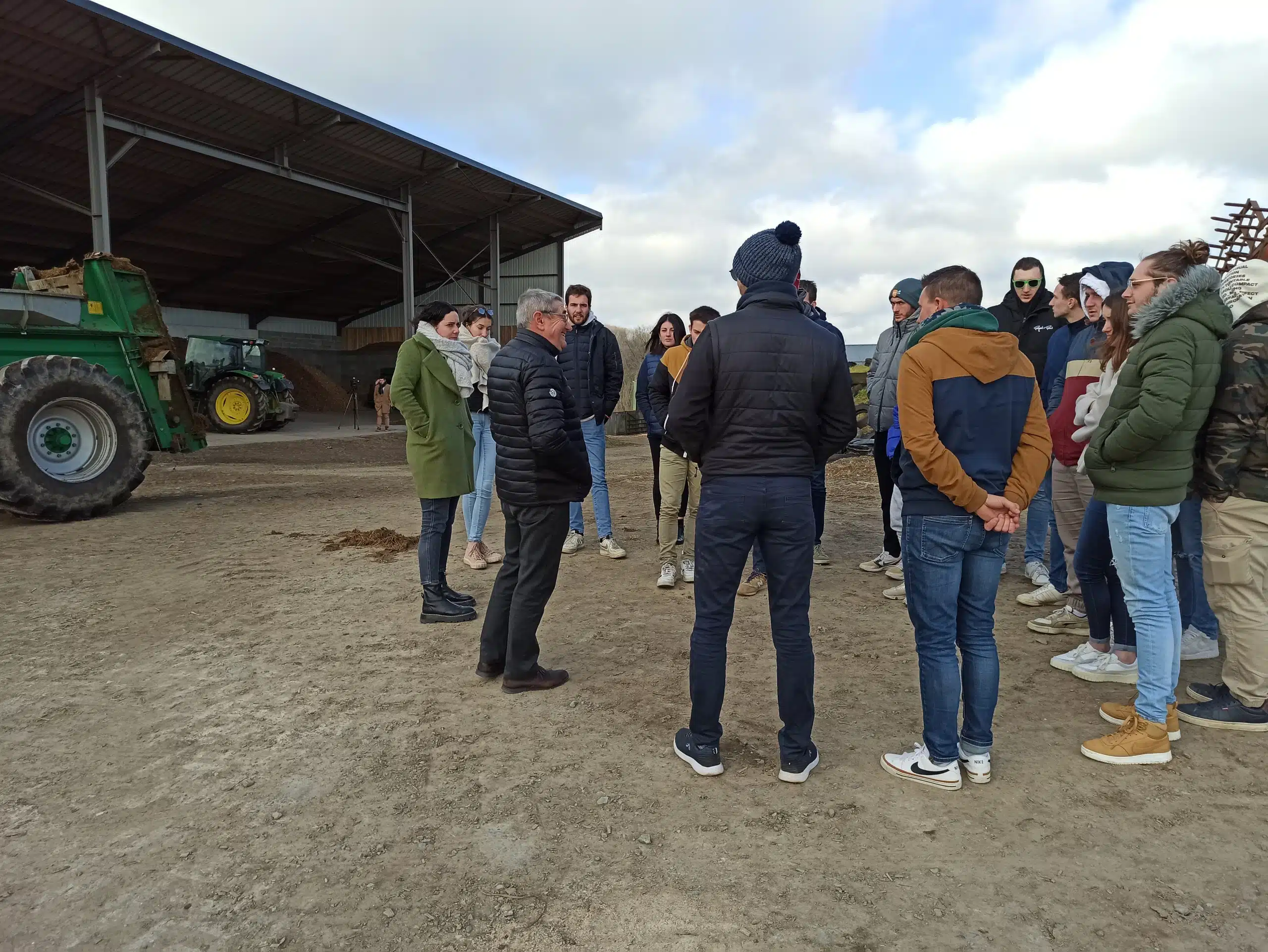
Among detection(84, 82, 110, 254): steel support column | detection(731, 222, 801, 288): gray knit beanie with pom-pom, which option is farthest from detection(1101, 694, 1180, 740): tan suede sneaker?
detection(84, 82, 110, 254): steel support column

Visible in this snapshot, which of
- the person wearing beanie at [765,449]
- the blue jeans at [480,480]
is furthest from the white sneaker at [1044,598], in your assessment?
the blue jeans at [480,480]

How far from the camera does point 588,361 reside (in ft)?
19.5

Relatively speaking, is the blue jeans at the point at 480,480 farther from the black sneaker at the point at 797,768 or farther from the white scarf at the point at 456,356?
the black sneaker at the point at 797,768

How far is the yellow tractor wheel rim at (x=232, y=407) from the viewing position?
19.1m

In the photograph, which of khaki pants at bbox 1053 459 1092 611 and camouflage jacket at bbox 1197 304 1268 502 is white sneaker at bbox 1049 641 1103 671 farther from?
camouflage jacket at bbox 1197 304 1268 502

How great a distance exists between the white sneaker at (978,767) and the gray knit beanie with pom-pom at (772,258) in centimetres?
178

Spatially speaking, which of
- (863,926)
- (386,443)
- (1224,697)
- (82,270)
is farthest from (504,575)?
(386,443)

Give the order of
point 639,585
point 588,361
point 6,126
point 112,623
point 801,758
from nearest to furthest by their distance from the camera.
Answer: point 801,758
point 112,623
point 639,585
point 588,361
point 6,126

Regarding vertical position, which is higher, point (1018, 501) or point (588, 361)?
point (588, 361)

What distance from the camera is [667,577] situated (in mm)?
5387

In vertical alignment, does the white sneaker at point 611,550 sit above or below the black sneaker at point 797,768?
above

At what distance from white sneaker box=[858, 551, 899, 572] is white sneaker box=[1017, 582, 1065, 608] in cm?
98

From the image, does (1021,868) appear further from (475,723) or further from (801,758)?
(475,723)

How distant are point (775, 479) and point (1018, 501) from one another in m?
0.82
